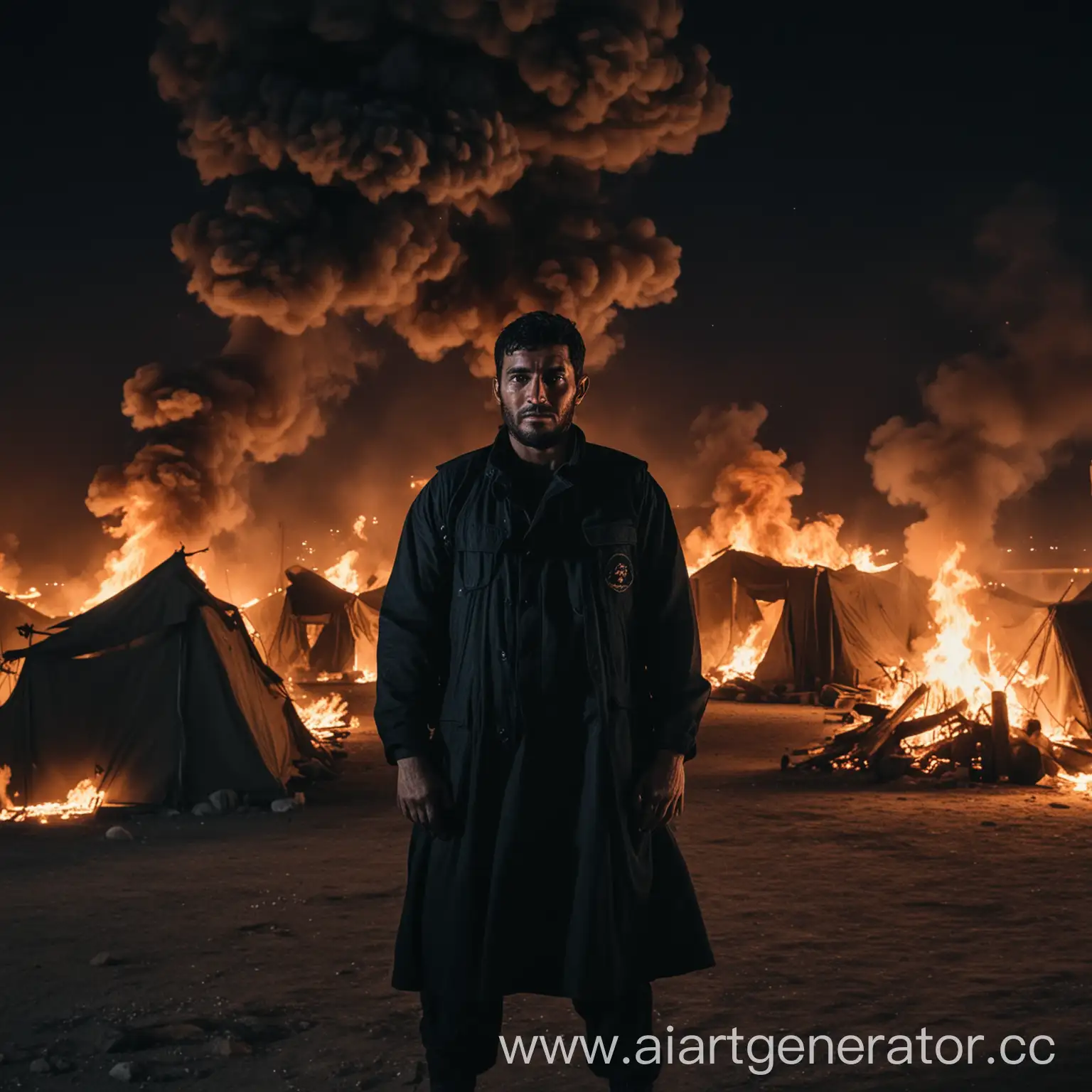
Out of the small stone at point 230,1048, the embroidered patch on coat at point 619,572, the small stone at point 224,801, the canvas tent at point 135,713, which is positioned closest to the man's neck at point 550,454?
the embroidered patch on coat at point 619,572

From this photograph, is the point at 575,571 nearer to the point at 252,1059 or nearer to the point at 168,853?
the point at 252,1059

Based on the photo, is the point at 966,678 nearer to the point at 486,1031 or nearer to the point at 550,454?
the point at 550,454

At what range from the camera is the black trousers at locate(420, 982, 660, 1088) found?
250 cm

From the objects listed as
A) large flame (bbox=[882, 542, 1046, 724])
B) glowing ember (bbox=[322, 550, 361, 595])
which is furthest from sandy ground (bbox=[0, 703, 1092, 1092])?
glowing ember (bbox=[322, 550, 361, 595])

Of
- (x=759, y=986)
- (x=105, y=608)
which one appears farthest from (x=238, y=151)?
(x=759, y=986)

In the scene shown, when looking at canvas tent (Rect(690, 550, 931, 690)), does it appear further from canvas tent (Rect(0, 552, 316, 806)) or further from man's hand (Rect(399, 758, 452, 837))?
man's hand (Rect(399, 758, 452, 837))

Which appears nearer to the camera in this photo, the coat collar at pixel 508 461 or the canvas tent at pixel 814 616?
the coat collar at pixel 508 461

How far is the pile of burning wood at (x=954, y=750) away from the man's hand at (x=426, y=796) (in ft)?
28.5

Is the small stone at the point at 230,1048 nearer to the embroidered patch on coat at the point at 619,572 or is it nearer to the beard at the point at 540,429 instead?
the embroidered patch on coat at the point at 619,572

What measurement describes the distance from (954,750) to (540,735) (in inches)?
367

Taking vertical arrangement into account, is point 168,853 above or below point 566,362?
below

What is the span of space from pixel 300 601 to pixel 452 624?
880 inches

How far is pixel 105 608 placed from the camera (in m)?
9.40

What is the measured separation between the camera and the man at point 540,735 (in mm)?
2494
